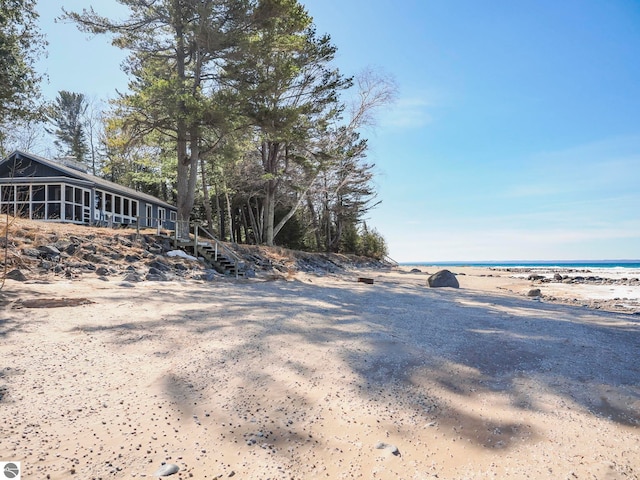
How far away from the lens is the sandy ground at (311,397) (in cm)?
240

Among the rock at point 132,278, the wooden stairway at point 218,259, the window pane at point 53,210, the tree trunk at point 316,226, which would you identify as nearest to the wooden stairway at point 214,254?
the wooden stairway at point 218,259

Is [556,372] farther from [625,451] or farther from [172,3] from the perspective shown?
[172,3]

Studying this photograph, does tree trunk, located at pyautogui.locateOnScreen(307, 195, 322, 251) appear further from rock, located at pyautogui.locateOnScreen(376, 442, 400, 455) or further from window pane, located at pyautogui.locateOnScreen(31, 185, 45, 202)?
rock, located at pyautogui.locateOnScreen(376, 442, 400, 455)

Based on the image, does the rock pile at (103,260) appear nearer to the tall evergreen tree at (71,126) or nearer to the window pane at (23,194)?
the window pane at (23,194)

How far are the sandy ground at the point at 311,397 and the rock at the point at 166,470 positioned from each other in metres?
0.04

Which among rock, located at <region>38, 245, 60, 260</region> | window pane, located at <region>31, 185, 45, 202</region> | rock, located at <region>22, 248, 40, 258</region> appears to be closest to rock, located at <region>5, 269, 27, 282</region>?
rock, located at <region>22, 248, 40, 258</region>

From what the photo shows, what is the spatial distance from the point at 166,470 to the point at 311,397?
1238mm

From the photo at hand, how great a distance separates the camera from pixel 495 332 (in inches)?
201

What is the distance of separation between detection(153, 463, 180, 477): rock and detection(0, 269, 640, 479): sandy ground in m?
0.04

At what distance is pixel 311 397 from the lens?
317cm

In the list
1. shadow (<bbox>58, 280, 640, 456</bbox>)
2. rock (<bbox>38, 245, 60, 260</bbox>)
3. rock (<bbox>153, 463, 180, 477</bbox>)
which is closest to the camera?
rock (<bbox>153, 463, 180, 477</bbox>)

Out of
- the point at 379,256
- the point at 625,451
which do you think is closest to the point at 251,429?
the point at 625,451

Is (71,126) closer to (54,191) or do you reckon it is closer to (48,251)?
(54,191)

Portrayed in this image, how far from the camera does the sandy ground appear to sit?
2398mm
